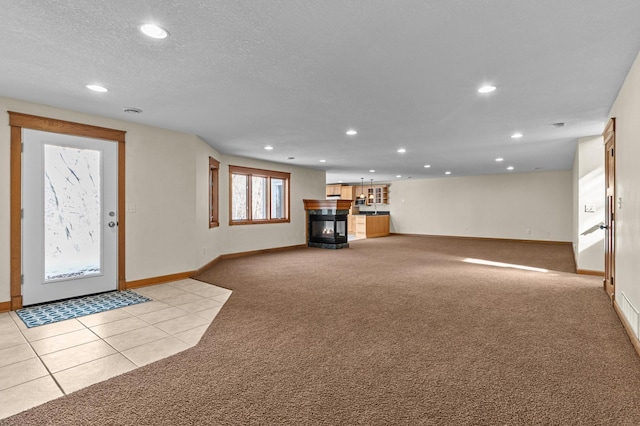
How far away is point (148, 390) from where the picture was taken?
6.77 feet

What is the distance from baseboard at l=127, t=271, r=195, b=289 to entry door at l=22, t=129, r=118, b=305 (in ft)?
0.83

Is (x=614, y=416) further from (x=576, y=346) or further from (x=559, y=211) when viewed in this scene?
(x=559, y=211)

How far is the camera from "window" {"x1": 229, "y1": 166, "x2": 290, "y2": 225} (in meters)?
7.85

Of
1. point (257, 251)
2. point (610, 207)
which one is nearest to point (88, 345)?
point (257, 251)

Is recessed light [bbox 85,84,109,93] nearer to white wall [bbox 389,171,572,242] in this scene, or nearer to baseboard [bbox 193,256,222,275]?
baseboard [bbox 193,256,222,275]

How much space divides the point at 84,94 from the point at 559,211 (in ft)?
39.4

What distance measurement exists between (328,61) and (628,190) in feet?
9.64

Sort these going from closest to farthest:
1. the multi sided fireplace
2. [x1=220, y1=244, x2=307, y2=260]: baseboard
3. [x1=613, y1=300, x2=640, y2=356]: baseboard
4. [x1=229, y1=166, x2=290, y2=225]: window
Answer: [x1=613, y1=300, x2=640, y2=356]: baseboard < [x1=220, y1=244, x2=307, y2=260]: baseboard < [x1=229, y1=166, x2=290, y2=225]: window < the multi sided fireplace

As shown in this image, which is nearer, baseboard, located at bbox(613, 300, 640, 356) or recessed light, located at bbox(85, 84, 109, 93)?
baseboard, located at bbox(613, 300, 640, 356)

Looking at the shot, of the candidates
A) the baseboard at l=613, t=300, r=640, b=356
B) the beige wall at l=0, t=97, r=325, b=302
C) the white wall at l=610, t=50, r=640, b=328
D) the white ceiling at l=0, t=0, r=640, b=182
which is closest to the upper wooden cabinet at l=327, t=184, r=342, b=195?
the beige wall at l=0, t=97, r=325, b=302

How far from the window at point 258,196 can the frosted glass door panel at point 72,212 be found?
324cm

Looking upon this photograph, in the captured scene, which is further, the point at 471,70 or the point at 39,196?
the point at 39,196

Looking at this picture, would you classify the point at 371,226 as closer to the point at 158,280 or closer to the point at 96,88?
the point at 158,280

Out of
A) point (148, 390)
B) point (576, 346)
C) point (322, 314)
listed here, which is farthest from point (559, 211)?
point (148, 390)
